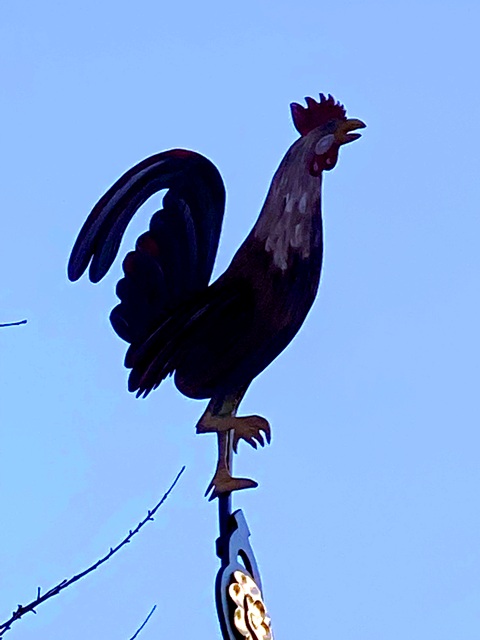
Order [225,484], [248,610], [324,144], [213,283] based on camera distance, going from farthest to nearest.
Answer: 1. [324,144]
2. [213,283]
3. [225,484]
4. [248,610]

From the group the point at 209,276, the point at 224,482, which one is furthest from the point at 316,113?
the point at 224,482

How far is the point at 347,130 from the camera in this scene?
3.74 metres

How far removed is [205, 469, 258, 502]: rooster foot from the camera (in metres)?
3.32

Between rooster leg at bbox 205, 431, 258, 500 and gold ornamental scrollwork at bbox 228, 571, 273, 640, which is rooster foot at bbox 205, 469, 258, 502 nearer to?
rooster leg at bbox 205, 431, 258, 500

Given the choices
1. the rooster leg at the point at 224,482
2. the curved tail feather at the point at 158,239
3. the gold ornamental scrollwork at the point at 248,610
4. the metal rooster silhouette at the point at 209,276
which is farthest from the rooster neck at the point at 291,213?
the gold ornamental scrollwork at the point at 248,610

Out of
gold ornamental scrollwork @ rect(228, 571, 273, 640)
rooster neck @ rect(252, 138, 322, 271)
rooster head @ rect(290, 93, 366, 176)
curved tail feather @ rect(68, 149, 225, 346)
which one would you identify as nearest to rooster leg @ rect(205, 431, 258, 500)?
gold ornamental scrollwork @ rect(228, 571, 273, 640)

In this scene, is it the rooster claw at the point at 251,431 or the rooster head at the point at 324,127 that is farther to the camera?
the rooster head at the point at 324,127

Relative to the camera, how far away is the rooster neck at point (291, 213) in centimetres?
353

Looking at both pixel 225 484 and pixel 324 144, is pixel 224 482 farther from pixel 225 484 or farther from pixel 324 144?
pixel 324 144

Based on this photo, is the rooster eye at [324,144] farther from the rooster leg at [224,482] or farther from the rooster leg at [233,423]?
the rooster leg at [224,482]

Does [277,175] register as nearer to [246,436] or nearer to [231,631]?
[246,436]

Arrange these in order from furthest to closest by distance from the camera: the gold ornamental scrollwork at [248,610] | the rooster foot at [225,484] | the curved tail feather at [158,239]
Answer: the curved tail feather at [158,239]
the rooster foot at [225,484]
the gold ornamental scrollwork at [248,610]

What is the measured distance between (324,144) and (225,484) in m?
0.77

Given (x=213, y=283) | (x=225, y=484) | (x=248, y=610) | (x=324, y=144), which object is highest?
(x=324, y=144)
